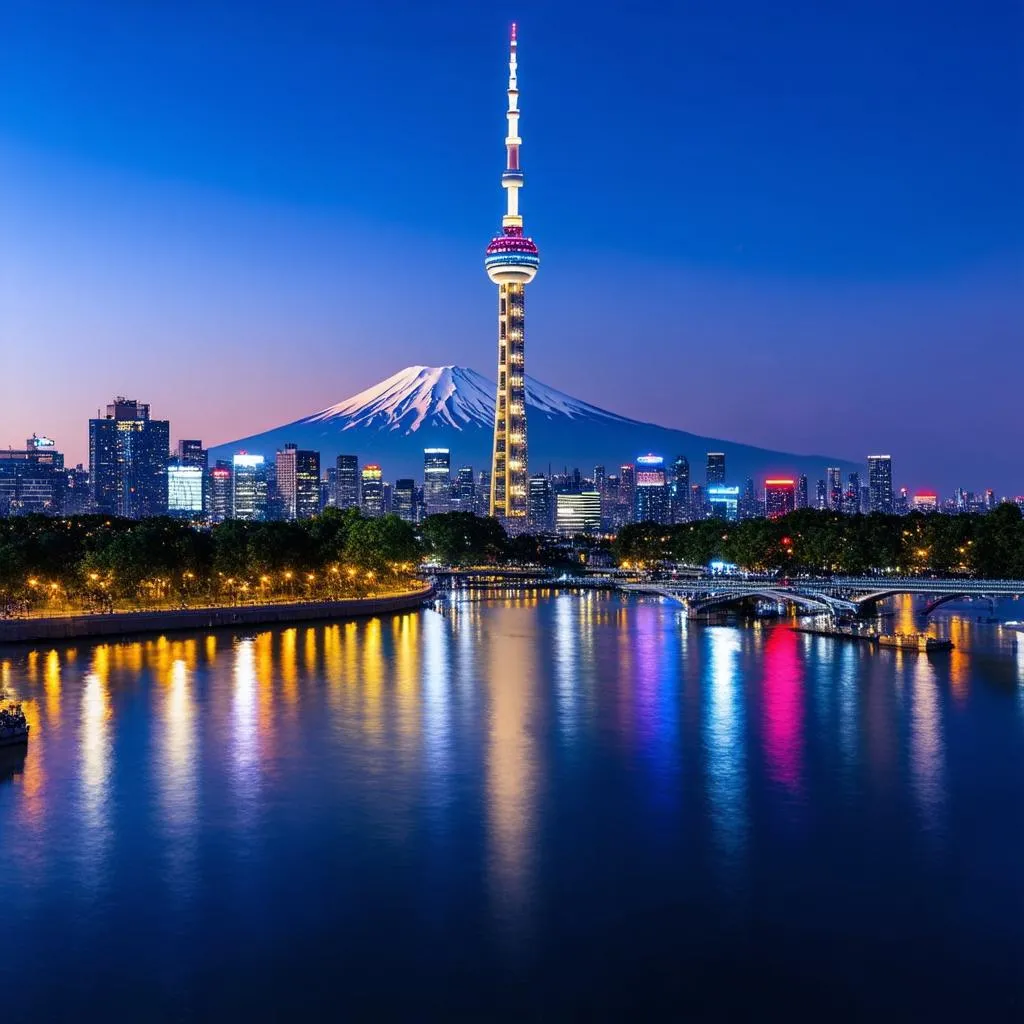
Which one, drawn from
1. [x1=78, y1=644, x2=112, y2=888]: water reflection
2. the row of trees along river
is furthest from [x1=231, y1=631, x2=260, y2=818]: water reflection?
the row of trees along river

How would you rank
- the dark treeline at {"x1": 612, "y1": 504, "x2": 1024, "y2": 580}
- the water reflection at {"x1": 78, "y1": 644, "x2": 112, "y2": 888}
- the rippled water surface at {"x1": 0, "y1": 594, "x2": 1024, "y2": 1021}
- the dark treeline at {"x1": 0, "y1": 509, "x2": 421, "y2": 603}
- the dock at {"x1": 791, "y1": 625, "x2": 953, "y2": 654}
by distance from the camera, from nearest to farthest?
1. the rippled water surface at {"x1": 0, "y1": 594, "x2": 1024, "y2": 1021}
2. the water reflection at {"x1": 78, "y1": 644, "x2": 112, "y2": 888}
3. the dock at {"x1": 791, "y1": 625, "x2": 953, "y2": 654}
4. the dark treeline at {"x1": 0, "y1": 509, "x2": 421, "y2": 603}
5. the dark treeline at {"x1": 612, "y1": 504, "x2": 1024, "y2": 580}

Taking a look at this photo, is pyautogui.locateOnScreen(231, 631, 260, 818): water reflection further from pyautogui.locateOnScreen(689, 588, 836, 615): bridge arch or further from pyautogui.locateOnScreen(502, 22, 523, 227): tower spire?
pyautogui.locateOnScreen(502, 22, 523, 227): tower spire

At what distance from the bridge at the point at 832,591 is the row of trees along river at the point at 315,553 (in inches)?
328

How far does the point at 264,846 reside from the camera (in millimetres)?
21438

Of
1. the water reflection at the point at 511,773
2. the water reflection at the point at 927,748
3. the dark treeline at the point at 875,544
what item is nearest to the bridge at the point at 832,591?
the dark treeline at the point at 875,544

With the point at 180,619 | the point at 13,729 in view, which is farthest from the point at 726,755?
A: the point at 180,619

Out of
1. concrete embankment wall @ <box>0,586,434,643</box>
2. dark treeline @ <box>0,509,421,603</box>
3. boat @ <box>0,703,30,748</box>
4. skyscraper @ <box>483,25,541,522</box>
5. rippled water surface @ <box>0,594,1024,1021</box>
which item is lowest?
rippled water surface @ <box>0,594,1024,1021</box>

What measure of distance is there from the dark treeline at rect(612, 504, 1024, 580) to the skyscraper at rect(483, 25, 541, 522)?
72564 millimetres

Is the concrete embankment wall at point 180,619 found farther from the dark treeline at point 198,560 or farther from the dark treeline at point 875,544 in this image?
the dark treeline at point 875,544

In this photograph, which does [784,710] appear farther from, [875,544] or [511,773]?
[875,544]

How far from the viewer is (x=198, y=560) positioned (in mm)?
63625

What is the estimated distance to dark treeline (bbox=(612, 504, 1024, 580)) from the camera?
68.9 metres

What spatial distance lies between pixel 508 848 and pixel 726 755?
9.85 metres

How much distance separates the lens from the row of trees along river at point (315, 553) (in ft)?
190
